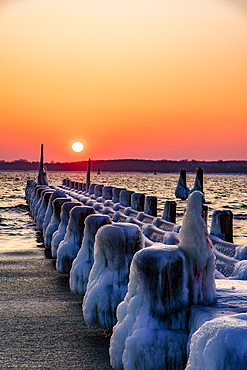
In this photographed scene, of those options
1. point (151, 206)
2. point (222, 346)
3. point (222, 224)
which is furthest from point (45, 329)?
point (151, 206)

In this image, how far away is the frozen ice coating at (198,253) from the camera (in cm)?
254

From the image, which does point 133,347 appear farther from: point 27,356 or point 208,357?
point 27,356

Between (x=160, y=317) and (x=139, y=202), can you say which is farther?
(x=139, y=202)

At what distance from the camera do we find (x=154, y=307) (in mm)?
2486

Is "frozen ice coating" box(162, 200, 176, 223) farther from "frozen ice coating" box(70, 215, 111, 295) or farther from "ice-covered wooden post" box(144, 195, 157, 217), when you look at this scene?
"frozen ice coating" box(70, 215, 111, 295)

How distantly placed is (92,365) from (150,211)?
6670 mm

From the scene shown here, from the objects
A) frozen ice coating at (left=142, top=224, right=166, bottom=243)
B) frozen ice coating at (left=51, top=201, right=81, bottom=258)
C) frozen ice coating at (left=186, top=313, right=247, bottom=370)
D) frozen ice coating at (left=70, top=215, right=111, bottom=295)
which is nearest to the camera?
frozen ice coating at (left=186, top=313, right=247, bottom=370)

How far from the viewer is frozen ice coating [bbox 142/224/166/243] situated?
19.7 feet

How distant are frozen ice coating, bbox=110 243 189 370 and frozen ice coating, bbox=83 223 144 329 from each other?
995 millimetres

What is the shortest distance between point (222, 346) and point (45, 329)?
8.62 ft

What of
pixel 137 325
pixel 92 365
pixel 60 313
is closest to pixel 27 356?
pixel 92 365

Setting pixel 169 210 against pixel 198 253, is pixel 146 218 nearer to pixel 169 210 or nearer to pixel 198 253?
pixel 169 210

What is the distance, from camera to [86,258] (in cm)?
460

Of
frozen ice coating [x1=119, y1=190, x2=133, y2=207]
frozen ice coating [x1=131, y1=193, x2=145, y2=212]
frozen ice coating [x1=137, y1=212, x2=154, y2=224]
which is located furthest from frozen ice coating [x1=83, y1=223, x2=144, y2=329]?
frozen ice coating [x1=119, y1=190, x2=133, y2=207]
